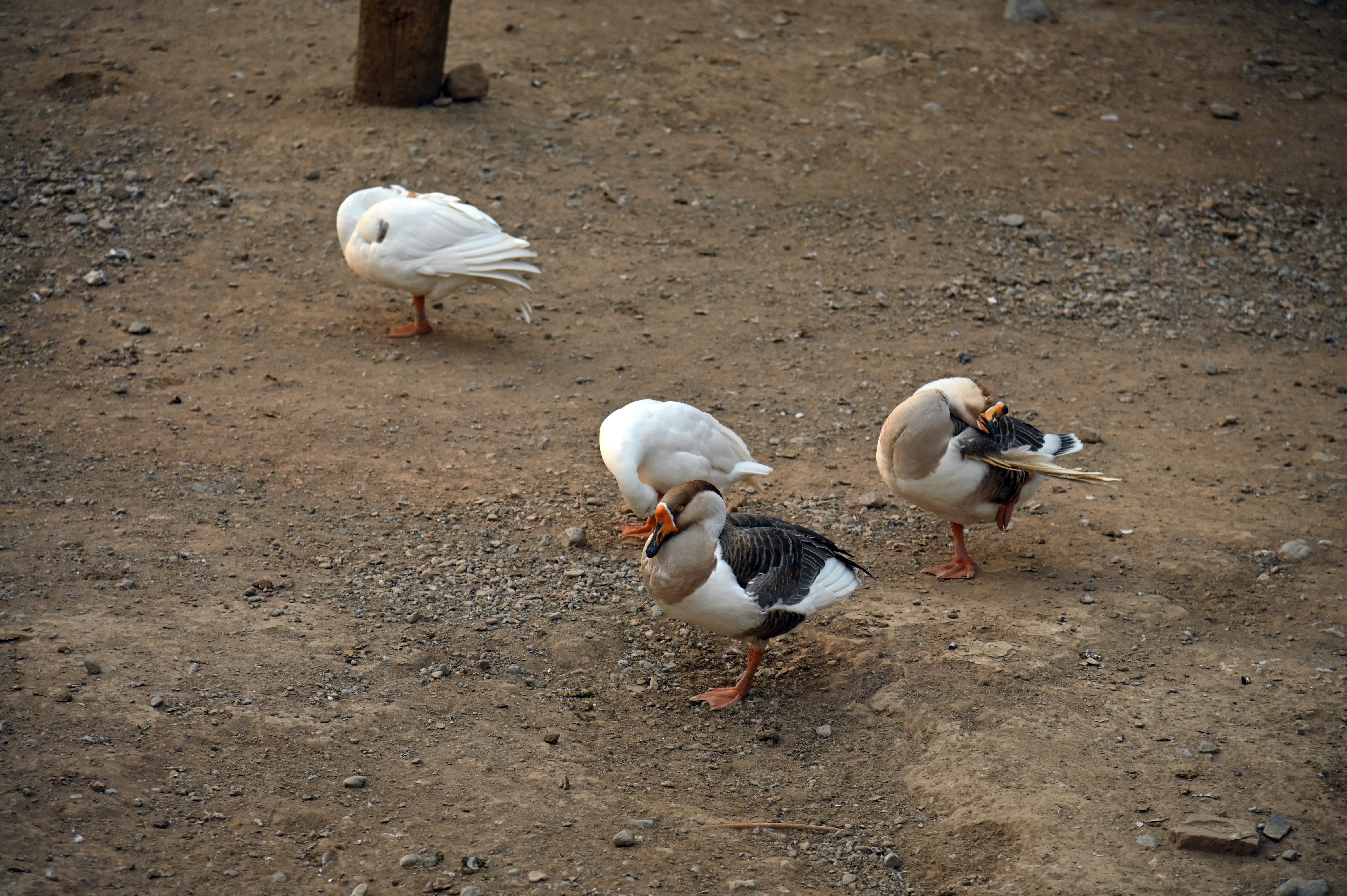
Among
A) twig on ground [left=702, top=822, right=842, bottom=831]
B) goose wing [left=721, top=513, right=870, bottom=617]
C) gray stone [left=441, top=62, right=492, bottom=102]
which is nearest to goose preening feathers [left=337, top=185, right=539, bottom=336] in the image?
gray stone [left=441, top=62, right=492, bottom=102]

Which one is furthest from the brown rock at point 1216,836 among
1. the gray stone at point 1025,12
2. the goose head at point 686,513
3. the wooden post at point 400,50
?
the gray stone at point 1025,12

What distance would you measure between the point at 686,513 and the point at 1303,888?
248 cm

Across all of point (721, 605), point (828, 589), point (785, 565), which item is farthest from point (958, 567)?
point (721, 605)

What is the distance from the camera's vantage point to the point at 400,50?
9969mm

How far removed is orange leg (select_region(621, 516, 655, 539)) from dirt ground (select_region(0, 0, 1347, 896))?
0.40ft

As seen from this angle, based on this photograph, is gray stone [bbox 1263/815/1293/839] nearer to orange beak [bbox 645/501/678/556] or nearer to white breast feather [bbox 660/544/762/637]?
white breast feather [bbox 660/544/762/637]

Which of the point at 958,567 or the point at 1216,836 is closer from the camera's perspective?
the point at 1216,836

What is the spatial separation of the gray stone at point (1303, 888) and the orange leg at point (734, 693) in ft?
6.70

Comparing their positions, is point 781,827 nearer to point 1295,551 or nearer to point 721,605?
point 721,605

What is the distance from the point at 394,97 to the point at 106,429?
16.4ft

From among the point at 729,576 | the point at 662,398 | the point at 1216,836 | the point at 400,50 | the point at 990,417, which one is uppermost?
the point at 400,50

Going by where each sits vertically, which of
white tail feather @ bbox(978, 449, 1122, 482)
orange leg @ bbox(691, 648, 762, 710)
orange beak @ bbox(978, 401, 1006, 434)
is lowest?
orange leg @ bbox(691, 648, 762, 710)

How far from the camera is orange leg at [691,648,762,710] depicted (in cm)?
470

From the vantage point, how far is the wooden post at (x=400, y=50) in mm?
9820
